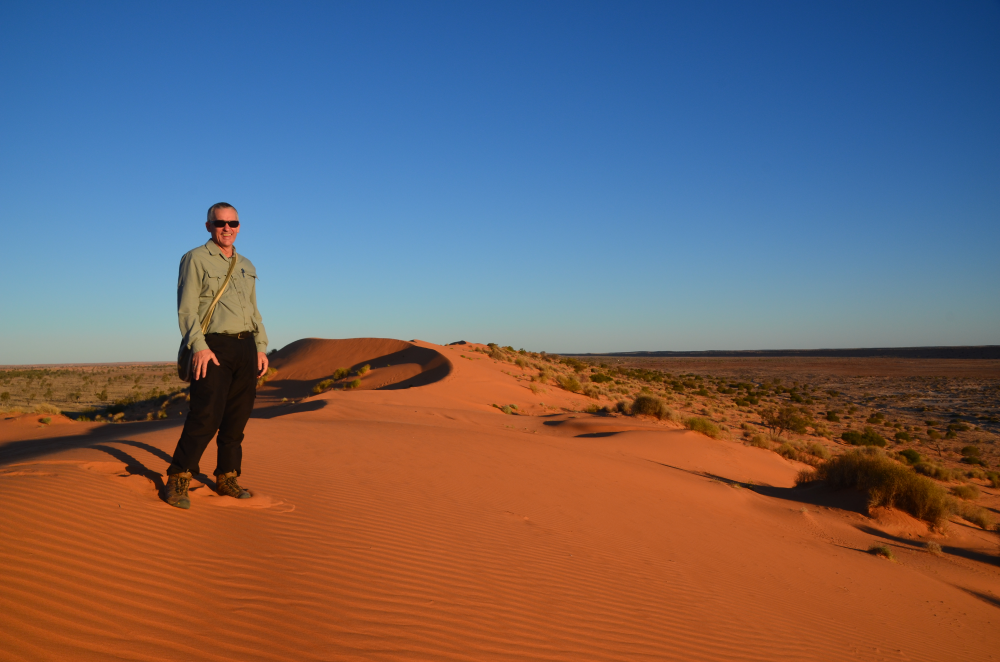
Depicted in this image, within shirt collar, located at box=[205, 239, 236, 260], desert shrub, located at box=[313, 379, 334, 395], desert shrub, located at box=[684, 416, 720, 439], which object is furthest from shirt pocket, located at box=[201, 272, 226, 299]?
desert shrub, located at box=[313, 379, 334, 395]

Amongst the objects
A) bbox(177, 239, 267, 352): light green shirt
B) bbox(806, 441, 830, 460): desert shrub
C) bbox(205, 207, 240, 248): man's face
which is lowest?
bbox(806, 441, 830, 460): desert shrub

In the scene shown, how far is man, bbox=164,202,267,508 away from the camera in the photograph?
148 inches

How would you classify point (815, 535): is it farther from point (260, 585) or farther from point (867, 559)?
point (260, 585)

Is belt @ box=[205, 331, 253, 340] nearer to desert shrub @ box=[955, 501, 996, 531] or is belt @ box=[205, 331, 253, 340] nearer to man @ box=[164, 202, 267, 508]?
man @ box=[164, 202, 267, 508]

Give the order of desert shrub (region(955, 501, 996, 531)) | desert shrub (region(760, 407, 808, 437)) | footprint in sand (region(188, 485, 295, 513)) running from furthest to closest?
desert shrub (region(760, 407, 808, 437)) < desert shrub (region(955, 501, 996, 531)) < footprint in sand (region(188, 485, 295, 513))

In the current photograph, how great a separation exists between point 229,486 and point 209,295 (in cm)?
154

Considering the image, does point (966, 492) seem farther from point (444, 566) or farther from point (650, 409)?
point (444, 566)

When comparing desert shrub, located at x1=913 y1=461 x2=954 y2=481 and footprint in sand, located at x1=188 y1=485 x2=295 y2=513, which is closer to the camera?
footprint in sand, located at x1=188 y1=485 x2=295 y2=513

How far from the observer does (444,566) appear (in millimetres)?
3990

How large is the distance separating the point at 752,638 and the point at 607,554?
139 centimetres

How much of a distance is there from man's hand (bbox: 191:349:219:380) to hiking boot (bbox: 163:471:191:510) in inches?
32.7

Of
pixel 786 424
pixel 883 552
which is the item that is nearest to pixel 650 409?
pixel 786 424

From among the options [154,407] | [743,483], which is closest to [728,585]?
[743,483]

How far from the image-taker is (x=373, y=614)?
310 cm
